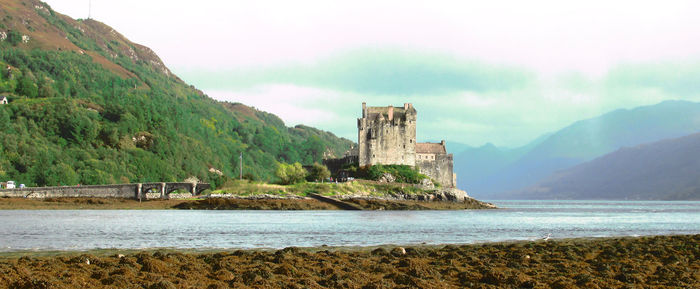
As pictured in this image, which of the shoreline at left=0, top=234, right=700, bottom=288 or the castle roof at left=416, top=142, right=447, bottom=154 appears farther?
the castle roof at left=416, top=142, right=447, bottom=154

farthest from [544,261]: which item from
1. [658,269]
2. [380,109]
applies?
[380,109]

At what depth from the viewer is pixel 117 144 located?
137 metres

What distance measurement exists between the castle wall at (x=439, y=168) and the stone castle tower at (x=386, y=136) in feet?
9.68

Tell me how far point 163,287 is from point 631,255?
18381 millimetres

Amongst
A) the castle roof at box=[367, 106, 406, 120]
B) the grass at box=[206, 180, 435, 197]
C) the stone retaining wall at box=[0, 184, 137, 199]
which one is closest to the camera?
the stone retaining wall at box=[0, 184, 137, 199]

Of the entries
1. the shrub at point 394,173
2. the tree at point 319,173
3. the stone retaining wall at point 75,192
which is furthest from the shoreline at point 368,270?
the tree at point 319,173

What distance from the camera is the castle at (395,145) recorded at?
111 metres

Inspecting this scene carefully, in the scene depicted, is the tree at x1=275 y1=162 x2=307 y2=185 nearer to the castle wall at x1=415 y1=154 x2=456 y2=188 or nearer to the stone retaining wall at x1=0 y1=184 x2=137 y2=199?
the castle wall at x1=415 y1=154 x2=456 y2=188

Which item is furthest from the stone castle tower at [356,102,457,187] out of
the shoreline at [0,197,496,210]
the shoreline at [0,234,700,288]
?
the shoreline at [0,234,700,288]

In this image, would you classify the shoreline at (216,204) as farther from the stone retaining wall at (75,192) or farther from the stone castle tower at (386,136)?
the stone castle tower at (386,136)

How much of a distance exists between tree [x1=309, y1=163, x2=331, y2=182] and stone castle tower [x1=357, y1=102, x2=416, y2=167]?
5.29 m

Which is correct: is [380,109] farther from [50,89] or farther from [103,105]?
[50,89]

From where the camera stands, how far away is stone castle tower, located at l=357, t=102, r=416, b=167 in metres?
111

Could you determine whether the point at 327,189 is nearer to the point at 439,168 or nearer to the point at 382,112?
the point at 382,112
